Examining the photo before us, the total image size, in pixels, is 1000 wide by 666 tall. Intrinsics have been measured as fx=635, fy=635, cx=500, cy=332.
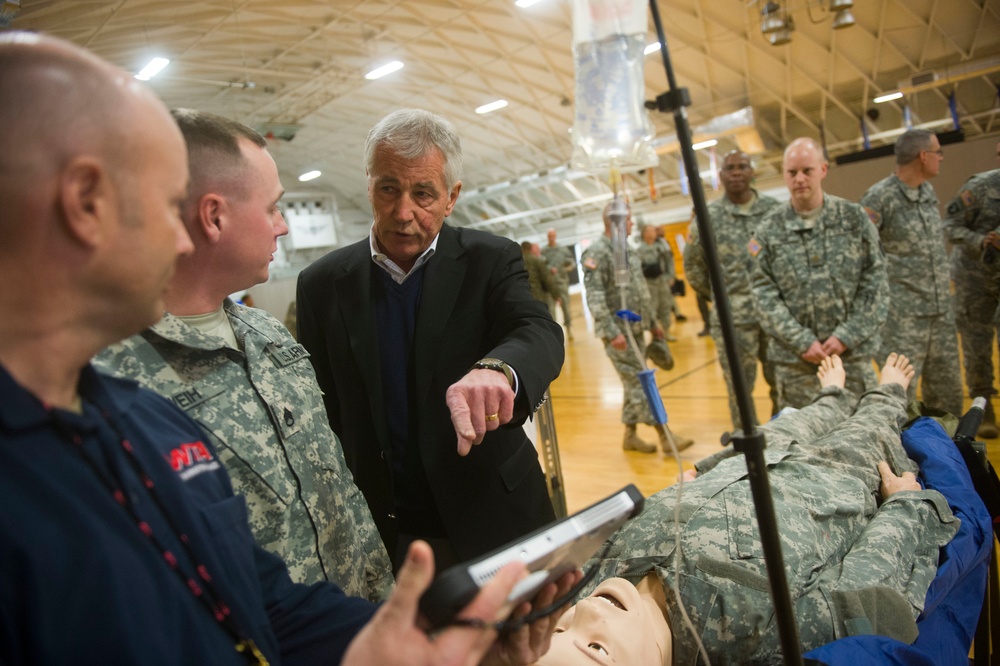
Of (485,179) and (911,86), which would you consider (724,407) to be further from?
(485,179)

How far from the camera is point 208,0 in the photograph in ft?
36.8

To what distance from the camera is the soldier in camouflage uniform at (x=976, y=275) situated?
12.6ft

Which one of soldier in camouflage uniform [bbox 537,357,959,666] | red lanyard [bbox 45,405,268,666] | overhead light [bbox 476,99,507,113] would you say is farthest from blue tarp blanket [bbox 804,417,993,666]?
overhead light [bbox 476,99,507,113]

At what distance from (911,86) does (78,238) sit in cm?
1445

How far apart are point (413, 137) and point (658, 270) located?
23.3 ft

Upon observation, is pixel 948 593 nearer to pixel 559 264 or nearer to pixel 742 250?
pixel 742 250

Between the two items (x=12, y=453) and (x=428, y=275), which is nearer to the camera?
(x=12, y=453)

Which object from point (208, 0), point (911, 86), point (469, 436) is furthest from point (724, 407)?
point (208, 0)

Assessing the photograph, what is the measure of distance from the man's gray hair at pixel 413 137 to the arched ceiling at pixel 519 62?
10.1 metres

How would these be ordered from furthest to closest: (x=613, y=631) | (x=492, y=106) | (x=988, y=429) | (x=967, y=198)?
1. (x=492, y=106)
2. (x=967, y=198)
3. (x=988, y=429)
4. (x=613, y=631)

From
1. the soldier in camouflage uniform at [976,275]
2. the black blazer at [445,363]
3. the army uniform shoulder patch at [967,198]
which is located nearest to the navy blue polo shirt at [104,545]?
the black blazer at [445,363]

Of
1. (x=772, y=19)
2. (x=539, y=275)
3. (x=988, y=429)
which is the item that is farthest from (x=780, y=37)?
(x=988, y=429)

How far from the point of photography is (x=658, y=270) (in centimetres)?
814

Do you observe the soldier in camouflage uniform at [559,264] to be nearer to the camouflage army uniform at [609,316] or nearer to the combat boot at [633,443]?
the camouflage army uniform at [609,316]
